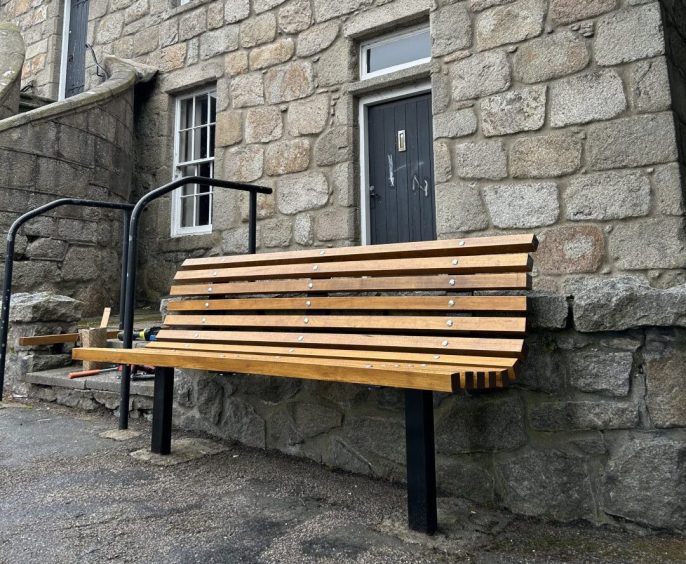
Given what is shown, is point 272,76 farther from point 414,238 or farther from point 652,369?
point 652,369

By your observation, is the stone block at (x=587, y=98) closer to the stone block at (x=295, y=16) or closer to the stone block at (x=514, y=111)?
the stone block at (x=514, y=111)

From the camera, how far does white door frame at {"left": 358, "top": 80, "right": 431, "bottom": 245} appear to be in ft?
16.6

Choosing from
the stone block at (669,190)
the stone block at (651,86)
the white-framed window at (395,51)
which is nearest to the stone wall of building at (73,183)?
the white-framed window at (395,51)

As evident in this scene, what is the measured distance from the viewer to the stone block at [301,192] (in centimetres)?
522

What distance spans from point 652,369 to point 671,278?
2006 mm

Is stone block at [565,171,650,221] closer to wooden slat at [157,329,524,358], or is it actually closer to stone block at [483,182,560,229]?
stone block at [483,182,560,229]

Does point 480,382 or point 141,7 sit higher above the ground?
point 141,7

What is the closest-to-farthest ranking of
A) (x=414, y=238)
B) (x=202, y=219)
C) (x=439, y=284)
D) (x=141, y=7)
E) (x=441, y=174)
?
(x=439, y=284), (x=441, y=174), (x=414, y=238), (x=202, y=219), (x=141, y=7)

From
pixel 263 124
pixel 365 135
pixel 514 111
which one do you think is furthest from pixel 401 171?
pixel 263 124

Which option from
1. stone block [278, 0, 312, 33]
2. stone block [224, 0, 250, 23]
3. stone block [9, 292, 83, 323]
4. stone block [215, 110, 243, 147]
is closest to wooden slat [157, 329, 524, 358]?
stone block [9, 292, 83, 323]

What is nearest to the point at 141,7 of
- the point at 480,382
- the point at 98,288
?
the point at 98,288

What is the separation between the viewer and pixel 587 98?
395cm

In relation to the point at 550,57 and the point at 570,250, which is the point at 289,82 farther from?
the point at 570,250

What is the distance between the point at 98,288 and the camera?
6621 mm
